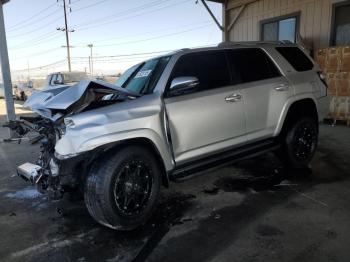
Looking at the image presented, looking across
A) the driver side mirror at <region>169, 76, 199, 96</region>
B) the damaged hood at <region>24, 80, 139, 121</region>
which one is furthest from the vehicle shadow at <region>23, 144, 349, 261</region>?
the driver side mirror at <region>169, 76, 199, 96</region>

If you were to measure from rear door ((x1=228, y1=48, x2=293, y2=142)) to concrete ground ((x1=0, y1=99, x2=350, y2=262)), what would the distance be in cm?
85

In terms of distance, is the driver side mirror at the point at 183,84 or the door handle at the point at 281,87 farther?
the door handle at the point at 281,87

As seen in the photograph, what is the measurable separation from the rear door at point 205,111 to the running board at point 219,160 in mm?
79

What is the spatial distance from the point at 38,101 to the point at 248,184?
2.98 m

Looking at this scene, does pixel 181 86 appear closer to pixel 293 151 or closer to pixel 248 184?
pixel 248 184

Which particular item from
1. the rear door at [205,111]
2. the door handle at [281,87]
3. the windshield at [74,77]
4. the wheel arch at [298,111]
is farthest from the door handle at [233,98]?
the windshield at [74,77]

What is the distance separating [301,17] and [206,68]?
7.74 metres

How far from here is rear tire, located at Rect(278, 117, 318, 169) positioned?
4.85 meters

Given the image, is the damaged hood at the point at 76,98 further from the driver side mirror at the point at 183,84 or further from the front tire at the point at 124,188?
the front tire at the point at 124,188

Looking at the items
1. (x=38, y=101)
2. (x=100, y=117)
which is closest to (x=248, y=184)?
(x=100, y=117)

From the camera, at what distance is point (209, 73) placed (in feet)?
13.0

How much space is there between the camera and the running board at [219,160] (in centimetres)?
364

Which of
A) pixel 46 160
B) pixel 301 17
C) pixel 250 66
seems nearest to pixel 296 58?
pixel 250 66

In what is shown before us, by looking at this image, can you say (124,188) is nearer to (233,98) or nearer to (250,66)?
(233,98)
